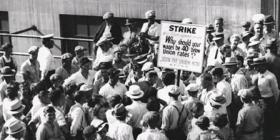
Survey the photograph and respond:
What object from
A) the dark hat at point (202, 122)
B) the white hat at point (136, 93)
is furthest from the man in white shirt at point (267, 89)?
the dark hat at point (202, 122)

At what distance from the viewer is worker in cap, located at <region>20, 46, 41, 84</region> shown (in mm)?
12580

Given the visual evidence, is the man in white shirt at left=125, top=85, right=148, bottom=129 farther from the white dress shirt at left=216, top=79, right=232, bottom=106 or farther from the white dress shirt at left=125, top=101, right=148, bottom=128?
the white dress shirt at left=216, top=79, right=232, bottom=106

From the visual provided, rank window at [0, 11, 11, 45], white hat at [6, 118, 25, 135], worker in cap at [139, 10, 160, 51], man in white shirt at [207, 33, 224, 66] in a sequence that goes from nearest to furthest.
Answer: white hat at [6, 118, 25, 135] → man in white shirt at [207, 33, 224, 66] → worker in cap at [139, 10, 160, 51] → window at [0, 11, 11, 45]

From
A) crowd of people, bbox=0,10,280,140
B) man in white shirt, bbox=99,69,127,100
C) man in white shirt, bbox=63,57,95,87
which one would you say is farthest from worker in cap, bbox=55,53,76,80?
man in white shirt, bbox=99,69,127,100

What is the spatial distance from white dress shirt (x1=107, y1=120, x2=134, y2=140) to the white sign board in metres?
2.23

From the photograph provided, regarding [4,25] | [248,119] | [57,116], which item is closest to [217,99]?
Answer: [248,119]

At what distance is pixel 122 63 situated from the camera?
1269 cm

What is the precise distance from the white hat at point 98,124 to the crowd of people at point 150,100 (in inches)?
0.7

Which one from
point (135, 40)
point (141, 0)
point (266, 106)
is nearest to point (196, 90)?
point (266, 106)

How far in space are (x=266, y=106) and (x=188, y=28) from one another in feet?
6.41

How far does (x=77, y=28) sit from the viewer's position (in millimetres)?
18125

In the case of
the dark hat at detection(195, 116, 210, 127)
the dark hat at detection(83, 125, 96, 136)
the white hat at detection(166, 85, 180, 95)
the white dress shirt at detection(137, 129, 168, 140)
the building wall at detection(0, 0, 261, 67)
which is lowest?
the white dress shirt at detection(137, 129, 168, 140)

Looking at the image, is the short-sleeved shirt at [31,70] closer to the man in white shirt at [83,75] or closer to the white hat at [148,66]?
the man in white shirt at [83,75]

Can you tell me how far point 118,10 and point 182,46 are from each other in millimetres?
6184
